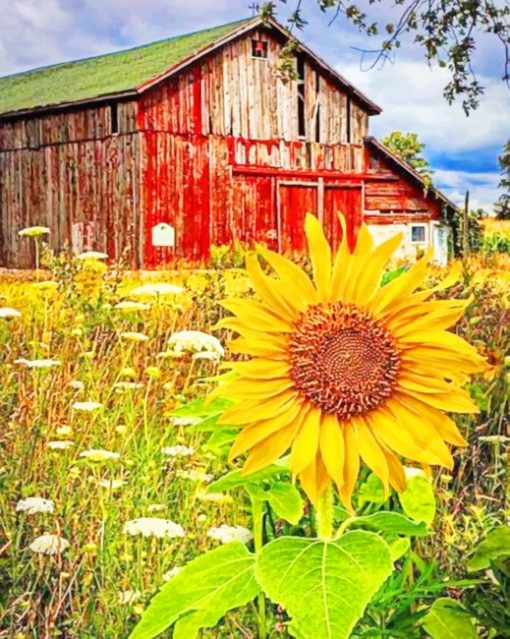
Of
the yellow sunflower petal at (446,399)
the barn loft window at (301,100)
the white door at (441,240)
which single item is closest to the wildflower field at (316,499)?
the yellow sunflower petal at (446,399)

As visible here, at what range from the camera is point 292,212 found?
23578 mm

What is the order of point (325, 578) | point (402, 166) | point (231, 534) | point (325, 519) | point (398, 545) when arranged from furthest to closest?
point (402, 166) < point (231, 534) < point (398, 545) < point (325, 519) < point (325, 578)

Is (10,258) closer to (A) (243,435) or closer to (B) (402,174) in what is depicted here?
(B) (402,174)

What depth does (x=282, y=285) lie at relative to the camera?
60.8 inches

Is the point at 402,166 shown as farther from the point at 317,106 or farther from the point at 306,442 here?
the point at 306,442

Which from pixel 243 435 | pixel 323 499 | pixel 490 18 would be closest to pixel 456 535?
pixel 323 499

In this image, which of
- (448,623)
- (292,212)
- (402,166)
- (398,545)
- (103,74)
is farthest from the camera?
(402,166)

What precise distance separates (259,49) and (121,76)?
289cm

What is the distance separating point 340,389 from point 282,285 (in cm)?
16

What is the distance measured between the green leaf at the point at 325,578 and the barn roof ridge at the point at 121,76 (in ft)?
65.2

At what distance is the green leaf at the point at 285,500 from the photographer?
1.75 m

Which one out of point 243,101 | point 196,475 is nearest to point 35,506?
point 196,475

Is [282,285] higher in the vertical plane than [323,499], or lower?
higher

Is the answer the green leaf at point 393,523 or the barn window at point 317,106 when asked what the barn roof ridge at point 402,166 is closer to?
the barn window at point 317,106
